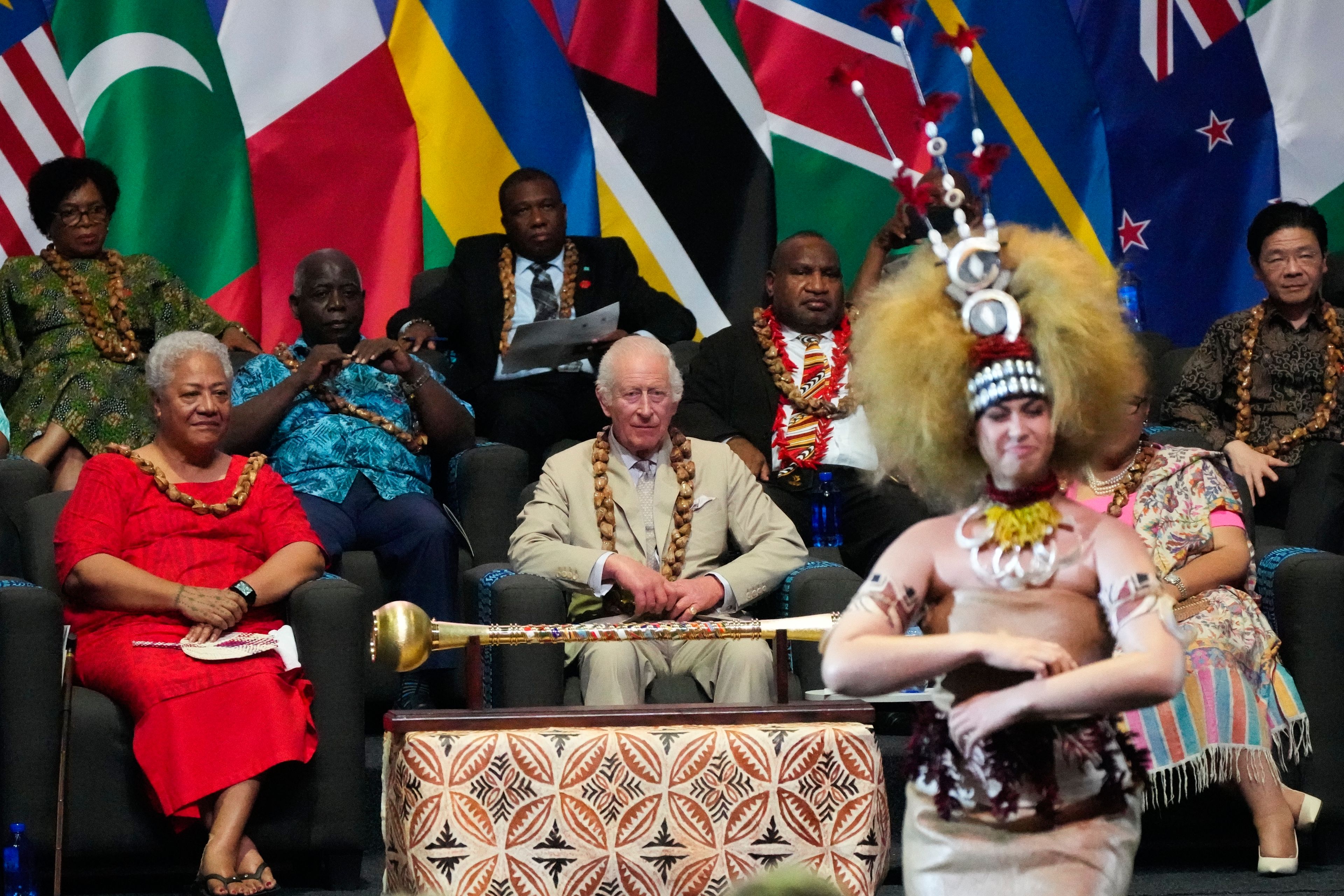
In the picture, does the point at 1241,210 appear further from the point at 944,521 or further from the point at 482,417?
the point at 944,521

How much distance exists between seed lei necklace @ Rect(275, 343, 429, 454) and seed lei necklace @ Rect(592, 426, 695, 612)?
2.23 feet

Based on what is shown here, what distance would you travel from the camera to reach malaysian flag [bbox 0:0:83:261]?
17.9 feet

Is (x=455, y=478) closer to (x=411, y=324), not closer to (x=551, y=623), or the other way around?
(x=411, y=324)

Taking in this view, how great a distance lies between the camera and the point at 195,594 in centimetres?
384

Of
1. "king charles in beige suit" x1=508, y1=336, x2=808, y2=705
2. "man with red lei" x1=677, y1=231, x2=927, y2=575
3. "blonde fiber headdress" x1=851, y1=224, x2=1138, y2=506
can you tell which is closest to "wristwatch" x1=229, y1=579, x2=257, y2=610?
"king charles in beige suit" x1=508, y1=336, x2=808, y2=705

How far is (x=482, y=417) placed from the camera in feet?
16.4

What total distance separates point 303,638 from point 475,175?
7.92ft

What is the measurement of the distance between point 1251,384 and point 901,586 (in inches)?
123

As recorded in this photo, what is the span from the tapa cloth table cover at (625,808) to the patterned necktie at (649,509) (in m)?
1.07

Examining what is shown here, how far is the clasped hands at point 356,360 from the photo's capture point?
4531 millimetres

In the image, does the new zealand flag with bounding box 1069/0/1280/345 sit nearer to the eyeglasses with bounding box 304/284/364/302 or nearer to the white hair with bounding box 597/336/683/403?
the white hair with bounding box 597/336/683/403

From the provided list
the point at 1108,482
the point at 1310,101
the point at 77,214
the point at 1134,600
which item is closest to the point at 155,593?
the point at 77,214

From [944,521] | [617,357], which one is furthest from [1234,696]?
[944,521]

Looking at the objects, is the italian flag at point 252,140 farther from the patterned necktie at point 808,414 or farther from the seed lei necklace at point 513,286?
the patterned necktie at point 808,414
